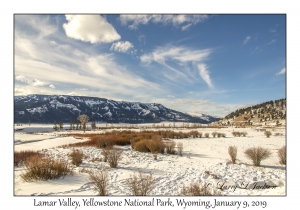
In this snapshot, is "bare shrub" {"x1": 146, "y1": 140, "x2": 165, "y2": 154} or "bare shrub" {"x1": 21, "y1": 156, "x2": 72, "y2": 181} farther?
"bare shrub" {"x1": 146, "y1": 140, "x2": 165, "y2": 154}

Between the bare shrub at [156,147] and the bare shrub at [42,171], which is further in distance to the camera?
the bare shrub at [156,147]

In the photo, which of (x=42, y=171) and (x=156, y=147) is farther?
(x=156, y=147)

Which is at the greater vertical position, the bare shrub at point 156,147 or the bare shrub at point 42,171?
the bare shrub at point 42,171

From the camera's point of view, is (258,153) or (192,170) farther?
(258,153)

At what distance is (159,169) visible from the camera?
9820mm

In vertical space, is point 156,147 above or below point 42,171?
below

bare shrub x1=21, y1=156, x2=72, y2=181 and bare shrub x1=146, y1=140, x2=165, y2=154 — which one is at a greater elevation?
bare shrub x1=21, y1=156, x2=72, y2=181
